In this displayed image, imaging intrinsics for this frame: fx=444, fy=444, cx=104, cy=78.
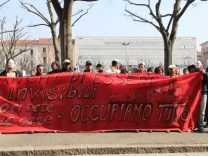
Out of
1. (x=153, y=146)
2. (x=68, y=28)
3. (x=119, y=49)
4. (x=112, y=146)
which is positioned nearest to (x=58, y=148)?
(x=112, y=146)

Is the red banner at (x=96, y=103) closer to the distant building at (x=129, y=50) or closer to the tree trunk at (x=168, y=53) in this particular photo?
the tree trunk at (x=168, y=53)

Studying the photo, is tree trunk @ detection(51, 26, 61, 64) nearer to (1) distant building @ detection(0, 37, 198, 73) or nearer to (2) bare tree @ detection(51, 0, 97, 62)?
(2) bare tree @ detection(51, 0, 97, 62)

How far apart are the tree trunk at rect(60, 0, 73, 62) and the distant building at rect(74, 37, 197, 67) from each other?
62.8 metres

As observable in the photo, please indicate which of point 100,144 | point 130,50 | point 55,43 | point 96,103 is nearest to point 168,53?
point 55,43

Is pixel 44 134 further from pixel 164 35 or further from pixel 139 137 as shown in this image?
pixel 164 35

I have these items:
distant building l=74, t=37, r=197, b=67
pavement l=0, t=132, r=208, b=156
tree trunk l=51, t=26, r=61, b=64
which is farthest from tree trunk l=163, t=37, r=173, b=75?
distant building l=74, t=37, r=197, b=67

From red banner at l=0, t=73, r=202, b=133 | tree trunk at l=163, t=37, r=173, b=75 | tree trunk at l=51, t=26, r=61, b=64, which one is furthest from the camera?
tree trunk at l=51, t=26, r=61, b=64

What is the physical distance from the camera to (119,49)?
85438mm

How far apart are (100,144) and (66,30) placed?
7.38 metres

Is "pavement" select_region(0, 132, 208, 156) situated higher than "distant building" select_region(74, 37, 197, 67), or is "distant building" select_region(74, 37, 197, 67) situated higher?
"distant building" select_region(74, 37, 197, 67)

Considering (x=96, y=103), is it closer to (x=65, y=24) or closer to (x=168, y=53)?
(x=65, y=24)

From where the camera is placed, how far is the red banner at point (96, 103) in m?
9.91

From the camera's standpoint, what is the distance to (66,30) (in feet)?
49.7

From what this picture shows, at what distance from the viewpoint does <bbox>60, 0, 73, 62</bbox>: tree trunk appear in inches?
587
